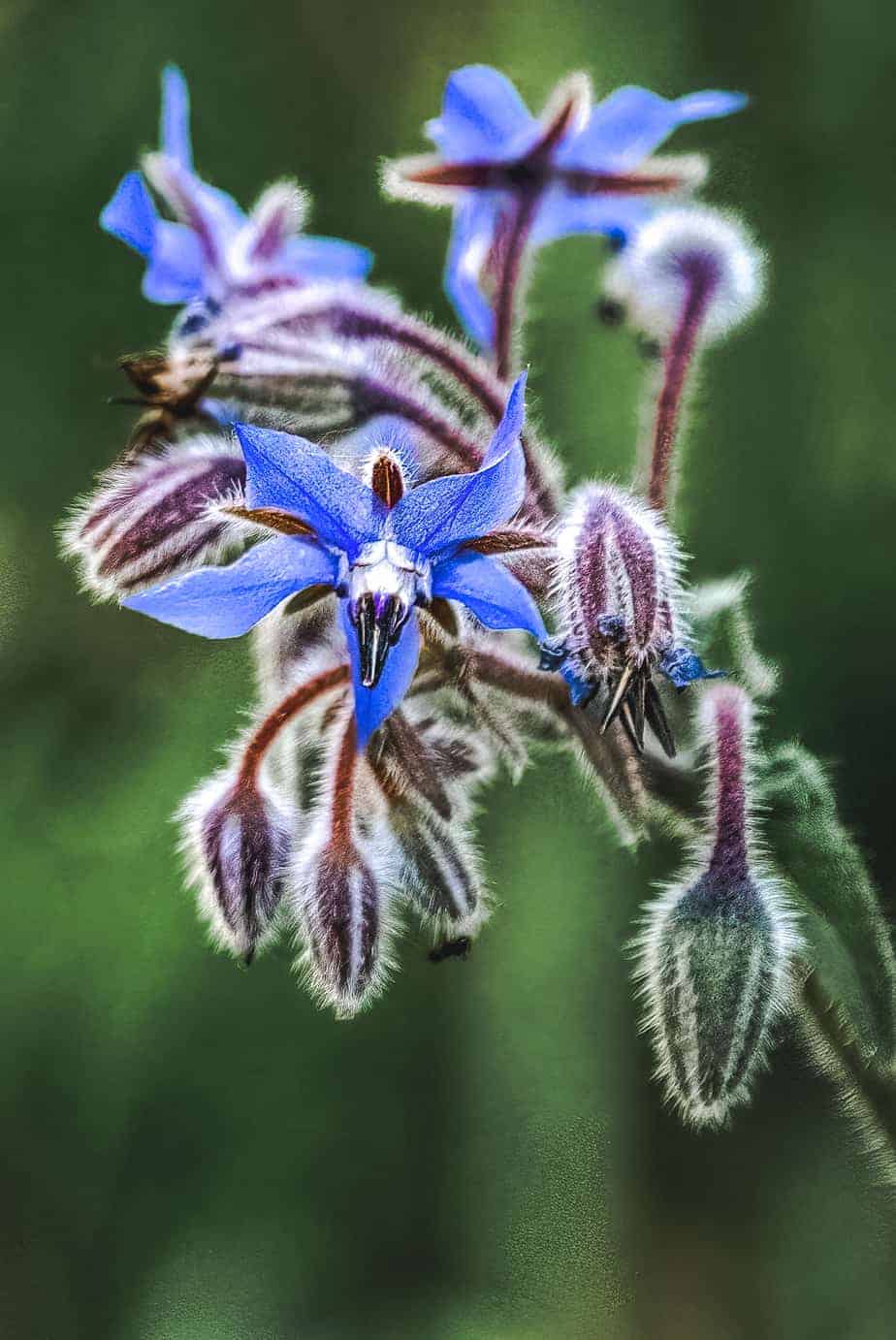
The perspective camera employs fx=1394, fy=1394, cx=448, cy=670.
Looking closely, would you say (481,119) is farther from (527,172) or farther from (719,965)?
(719,965)

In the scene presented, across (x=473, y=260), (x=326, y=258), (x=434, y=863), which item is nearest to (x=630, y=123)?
(x=473, y=260)

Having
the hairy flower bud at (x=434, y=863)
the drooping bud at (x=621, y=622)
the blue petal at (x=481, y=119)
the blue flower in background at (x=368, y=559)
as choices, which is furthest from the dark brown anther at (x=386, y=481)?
the blue petal at (x=481, y=119)

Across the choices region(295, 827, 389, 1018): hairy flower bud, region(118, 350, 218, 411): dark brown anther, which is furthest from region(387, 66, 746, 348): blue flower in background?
region(295, 827, 389, 1018): hairy flower bud

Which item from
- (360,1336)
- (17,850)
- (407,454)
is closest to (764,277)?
(407,454)

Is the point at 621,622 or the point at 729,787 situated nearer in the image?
the point at 621,622

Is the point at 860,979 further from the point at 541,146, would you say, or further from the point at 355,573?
the point at 541,146

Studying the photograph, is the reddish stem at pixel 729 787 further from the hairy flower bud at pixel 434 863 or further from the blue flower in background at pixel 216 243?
the blue flower in background at pixel 216 243

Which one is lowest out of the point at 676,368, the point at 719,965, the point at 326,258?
the point at 719,965
